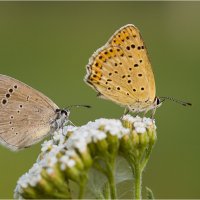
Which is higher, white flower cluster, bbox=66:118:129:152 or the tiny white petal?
white flower cluster, bbox=66:118:129:152

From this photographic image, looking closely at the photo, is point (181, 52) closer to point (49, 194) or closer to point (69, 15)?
point (69, 15)

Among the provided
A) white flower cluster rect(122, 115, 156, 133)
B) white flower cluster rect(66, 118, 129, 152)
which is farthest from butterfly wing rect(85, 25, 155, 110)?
white flower cluster rect(66, 118, 129, 152)

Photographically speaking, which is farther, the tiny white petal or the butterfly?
the butterfly

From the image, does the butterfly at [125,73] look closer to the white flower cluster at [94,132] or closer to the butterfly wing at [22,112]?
the butterfly wing at [22,112]

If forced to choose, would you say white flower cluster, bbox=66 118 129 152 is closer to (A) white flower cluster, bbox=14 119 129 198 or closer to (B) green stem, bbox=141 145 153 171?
(A) white flower cluster, bbox=14 119 129 198

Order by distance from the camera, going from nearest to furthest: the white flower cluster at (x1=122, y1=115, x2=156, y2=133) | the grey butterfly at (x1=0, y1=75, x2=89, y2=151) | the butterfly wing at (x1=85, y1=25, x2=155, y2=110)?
the white flower cluster at (x1=122, y1=115, x2=156, y2=133), the butterfly wing at (x1=85, y1=25, x2=155, y2=110), the grey butterfly at (x1=0, y1=75, x2=89, y2=151)

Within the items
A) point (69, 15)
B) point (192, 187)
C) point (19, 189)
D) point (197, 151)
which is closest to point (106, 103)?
point (197, 151)

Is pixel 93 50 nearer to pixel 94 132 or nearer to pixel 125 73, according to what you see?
pixel 125 73
